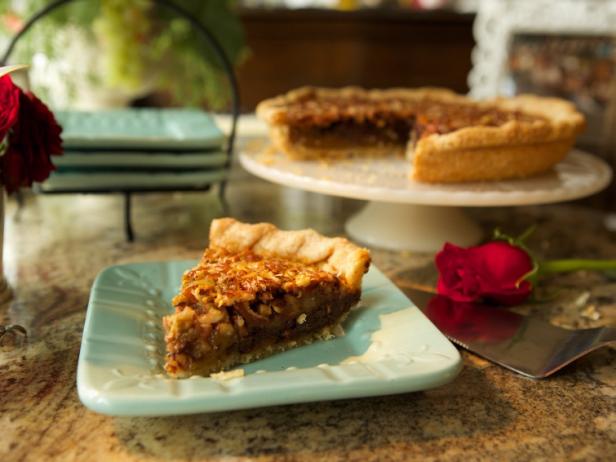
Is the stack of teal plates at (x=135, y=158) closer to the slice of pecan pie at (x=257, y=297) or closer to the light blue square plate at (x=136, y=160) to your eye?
the light blue square plate at (x=136, y=160)

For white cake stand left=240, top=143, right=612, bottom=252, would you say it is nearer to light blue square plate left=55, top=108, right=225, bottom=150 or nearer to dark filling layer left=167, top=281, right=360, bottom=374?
light blue square plate left=55, top=108, right=225, bottom=150

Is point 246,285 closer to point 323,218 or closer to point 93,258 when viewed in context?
point 93,258

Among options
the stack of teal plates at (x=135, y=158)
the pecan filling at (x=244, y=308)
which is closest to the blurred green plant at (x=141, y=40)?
the stack of teal plates at (x=135, y=158)

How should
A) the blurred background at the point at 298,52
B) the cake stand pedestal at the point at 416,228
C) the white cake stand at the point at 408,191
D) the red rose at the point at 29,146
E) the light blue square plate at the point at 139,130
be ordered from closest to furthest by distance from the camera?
1. the red rose at the point at 29,146
2. the white cake stand at the point at 408,191
3. the light blue square plate at the point at 139,130
4. the cake stand pedestal at the point at 416,228
5. the blurred background at the point at 298,52

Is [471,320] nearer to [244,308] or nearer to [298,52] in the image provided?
[244,308]

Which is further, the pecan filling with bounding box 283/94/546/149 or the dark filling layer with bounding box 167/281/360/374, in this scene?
the pecan filling with bounding box 283/94/546/149

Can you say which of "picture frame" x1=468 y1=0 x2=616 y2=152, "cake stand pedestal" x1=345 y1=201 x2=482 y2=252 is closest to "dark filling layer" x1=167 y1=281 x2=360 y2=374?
"cake stand pedestal" x1=345 y1=201 x2=482 y2=252
